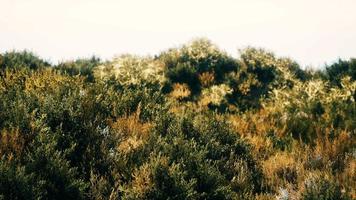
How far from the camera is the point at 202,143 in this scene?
684 centimetres

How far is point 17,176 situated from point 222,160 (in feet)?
10.2

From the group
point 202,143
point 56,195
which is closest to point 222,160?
point 202,143

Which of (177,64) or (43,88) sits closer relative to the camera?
(43,88)

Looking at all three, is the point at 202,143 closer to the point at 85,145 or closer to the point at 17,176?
the point at 85,145

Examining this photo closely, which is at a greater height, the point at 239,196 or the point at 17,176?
the point at 17,176

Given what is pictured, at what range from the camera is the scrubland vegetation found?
203 inches

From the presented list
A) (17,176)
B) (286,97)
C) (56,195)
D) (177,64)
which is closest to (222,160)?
(56,195)

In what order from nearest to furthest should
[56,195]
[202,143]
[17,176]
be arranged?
[17,176]
[56,195]
[202,143]

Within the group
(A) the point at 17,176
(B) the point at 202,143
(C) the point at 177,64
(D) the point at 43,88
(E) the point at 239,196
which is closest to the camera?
(A) the point at 17,176

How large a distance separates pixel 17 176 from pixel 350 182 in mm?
4605

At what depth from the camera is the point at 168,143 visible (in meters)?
6.48

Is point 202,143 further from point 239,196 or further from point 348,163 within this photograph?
point 348,163

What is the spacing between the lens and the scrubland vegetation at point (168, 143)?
514cm

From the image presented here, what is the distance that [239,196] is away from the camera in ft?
18.7
